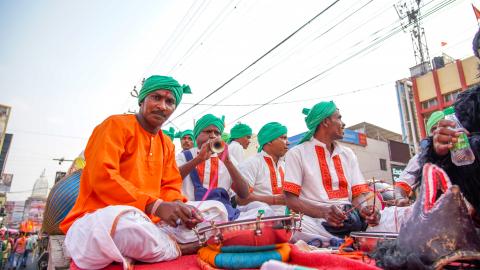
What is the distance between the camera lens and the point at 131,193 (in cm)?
227

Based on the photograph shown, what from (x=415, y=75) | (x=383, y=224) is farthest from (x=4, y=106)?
(x=383, y=224)

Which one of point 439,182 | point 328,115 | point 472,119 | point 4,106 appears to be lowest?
point 439,182

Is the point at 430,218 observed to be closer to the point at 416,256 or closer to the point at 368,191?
the point at 416,256

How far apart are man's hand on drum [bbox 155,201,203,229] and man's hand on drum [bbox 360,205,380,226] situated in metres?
1.63

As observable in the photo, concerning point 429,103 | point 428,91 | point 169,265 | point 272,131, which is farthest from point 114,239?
point 428,91

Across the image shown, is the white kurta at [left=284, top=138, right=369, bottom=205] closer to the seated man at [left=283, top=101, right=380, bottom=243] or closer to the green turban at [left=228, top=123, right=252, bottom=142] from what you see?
the seated man at [left=283, top=101, right=380, bottom=243]

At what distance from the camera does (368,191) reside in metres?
3.40

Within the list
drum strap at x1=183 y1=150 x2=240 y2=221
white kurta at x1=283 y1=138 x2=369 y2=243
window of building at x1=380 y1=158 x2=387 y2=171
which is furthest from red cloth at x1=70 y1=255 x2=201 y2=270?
window of building at x1=380 y1=158 x2=387 y2=171

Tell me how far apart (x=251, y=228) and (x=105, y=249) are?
89 cm

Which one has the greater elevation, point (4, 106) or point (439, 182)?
point (4, 106)

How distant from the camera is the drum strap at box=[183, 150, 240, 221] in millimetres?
2920

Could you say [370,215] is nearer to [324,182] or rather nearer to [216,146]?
[324,182]

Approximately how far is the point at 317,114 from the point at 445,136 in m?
2.23

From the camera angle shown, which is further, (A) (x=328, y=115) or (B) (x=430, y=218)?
(A) (x=328, y=115)
